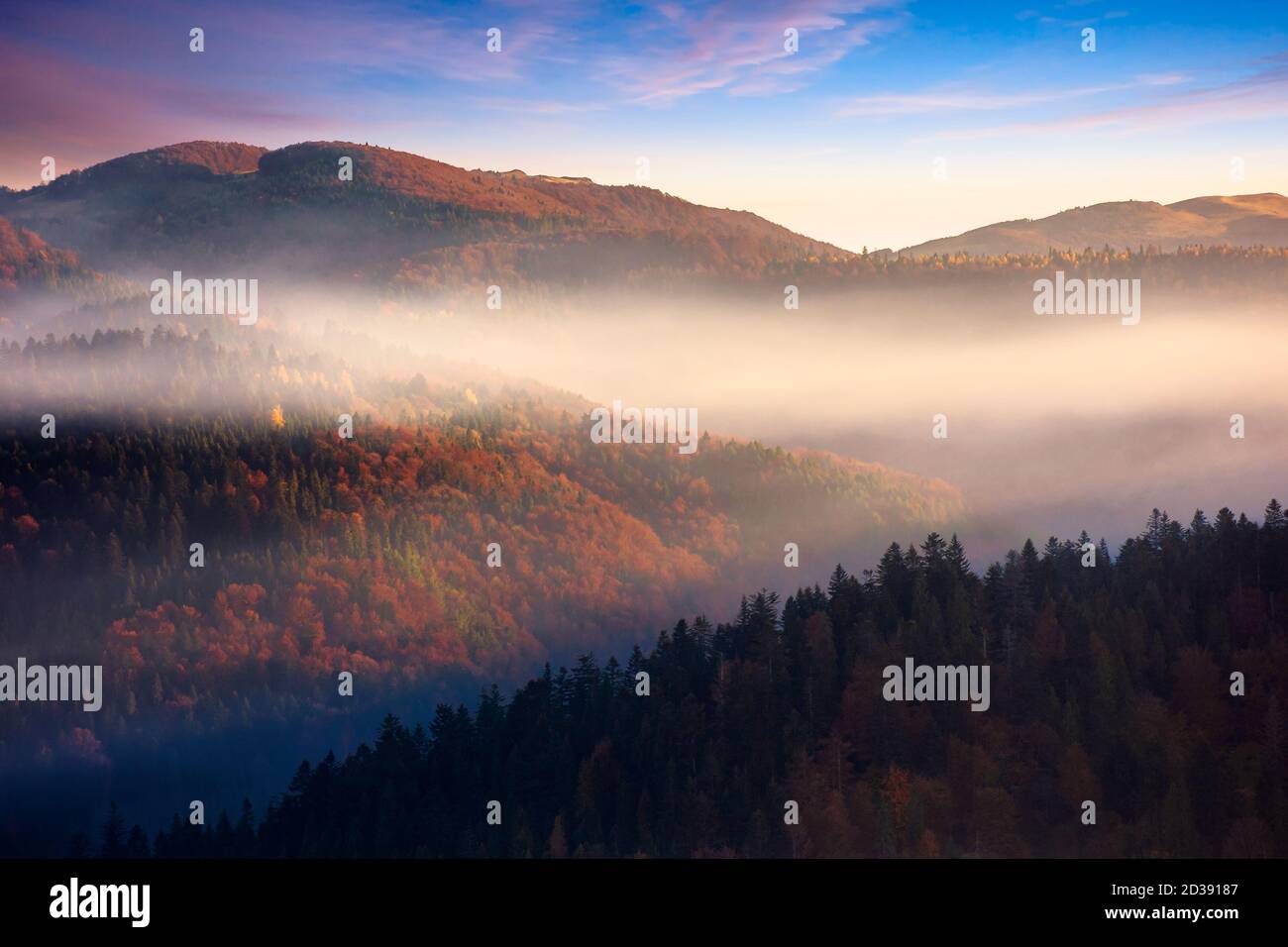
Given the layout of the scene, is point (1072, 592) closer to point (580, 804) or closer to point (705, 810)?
point (705, 810)
